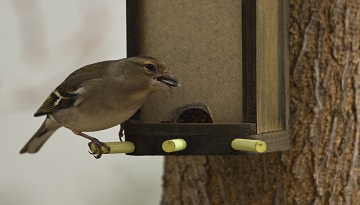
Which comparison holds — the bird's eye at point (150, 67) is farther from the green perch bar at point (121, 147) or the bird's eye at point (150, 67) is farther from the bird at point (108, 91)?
the green perch bar at point (121, 147)

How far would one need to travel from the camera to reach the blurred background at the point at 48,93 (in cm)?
691

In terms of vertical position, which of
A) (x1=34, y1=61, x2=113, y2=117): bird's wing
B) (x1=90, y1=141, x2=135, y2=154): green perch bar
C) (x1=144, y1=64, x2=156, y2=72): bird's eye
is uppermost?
(x1=144, y1=64, x2=156, y2=72): bird's eye

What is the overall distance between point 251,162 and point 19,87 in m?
2.29

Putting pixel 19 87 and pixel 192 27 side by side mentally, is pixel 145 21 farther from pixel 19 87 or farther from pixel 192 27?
pixel 19 87

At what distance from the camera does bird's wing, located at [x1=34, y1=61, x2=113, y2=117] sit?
5.38 m

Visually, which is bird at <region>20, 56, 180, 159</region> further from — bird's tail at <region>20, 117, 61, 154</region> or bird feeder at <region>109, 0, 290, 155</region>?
bird's tail at <region>20, 117, 61, 154</region>

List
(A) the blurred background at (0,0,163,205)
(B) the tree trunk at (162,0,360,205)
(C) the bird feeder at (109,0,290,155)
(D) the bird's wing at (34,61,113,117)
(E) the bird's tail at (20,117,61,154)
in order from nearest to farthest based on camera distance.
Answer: (C) the bird feeder at (109,0,290,155)
(D) the bird's wing at (34,61,113,117)
(B) the tree trunk at (162,0,360,205)
(E) the bird's tail at (20,117,61,154)
(A) the blurred background at (0,0,163,205)

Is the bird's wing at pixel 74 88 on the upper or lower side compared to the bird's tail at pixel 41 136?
upper

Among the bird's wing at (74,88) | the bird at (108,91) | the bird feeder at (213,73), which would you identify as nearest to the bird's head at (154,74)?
the bird at (108,91)

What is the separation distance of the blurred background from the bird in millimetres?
1301

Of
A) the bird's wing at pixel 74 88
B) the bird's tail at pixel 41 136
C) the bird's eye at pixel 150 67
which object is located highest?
the bird's eye at pixel 150 67

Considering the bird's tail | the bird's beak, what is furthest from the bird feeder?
the bird's tail

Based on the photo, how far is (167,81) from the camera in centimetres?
504

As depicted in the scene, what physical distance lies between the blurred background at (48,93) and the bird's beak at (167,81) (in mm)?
1804
